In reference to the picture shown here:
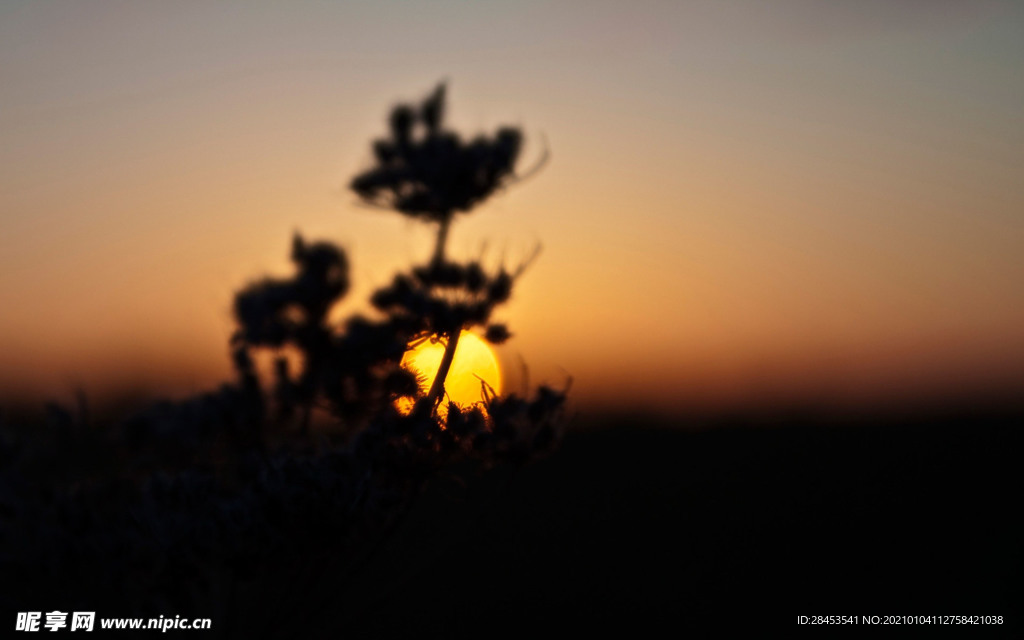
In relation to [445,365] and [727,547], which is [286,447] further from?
[727,547]

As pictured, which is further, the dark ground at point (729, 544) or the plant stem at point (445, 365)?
the dark ground at point (729, 544)

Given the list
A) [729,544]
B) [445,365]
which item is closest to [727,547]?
[729,544]

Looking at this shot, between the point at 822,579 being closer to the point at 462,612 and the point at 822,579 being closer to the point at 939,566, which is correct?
the point at 939,566

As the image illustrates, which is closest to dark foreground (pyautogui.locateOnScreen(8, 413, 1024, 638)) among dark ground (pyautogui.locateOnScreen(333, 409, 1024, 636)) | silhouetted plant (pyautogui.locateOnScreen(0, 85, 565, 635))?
dark ground (pyautogui.locateOnScreen(333, 409, 1024, 636))

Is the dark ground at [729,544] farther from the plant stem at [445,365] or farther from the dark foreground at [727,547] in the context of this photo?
the plant stem at [445,365]

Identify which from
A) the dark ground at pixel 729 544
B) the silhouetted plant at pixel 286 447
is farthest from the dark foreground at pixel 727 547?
the silhouetted plant at pixel 286 447

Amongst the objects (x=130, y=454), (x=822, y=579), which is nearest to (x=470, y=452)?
(x=130, y=454)

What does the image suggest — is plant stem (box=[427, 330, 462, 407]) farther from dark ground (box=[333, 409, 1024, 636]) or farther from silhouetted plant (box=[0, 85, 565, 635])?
dark ground (box=[333, 409, 1024, 636])
